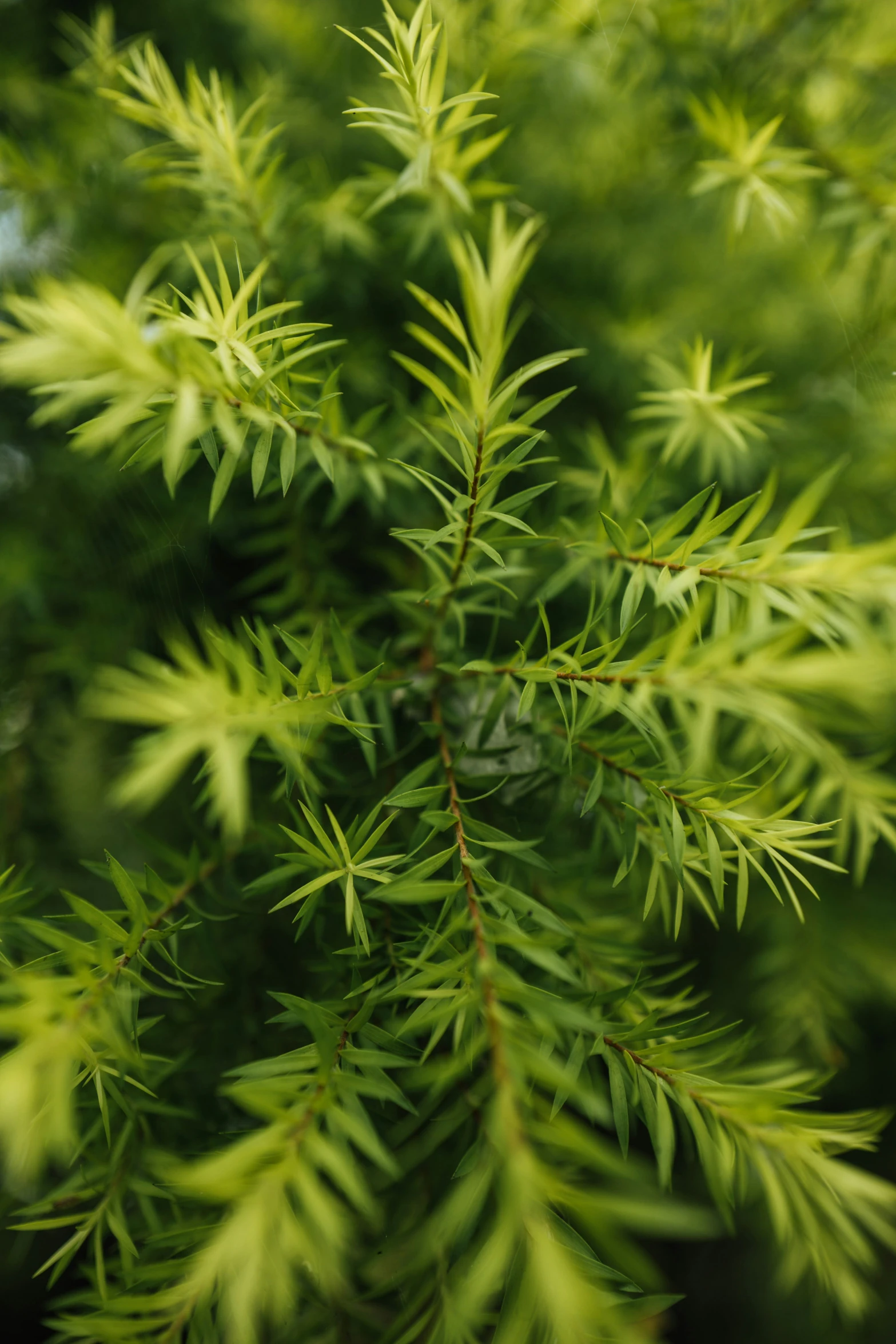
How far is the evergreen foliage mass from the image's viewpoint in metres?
0.22

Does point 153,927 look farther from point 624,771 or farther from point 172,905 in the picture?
point 624,771

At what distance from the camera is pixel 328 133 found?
0.52 meters

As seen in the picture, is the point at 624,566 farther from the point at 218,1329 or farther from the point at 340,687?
the point at 218,1329

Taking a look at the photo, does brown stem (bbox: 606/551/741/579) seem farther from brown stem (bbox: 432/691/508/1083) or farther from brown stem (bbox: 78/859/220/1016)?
brown stem (bbox: 78/859/220/1016)

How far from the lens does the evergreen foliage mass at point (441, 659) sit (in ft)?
0.72

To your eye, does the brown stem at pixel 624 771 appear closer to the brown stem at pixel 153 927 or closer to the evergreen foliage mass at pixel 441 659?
the evergreen foliage mass at pixel 441 659

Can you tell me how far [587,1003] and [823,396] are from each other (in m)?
0.44

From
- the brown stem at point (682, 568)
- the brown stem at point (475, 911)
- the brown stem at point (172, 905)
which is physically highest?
the brown stem at point (682, 568)

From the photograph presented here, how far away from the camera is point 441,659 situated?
1.14 ft

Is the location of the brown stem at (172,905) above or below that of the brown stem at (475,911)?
below

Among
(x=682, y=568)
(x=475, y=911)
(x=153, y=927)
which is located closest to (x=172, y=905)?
(x=153, y=927)

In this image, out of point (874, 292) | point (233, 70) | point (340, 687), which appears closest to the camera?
point (340, 687)

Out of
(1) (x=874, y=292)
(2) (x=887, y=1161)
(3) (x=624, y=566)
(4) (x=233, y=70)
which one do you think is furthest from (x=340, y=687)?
(2) (x=887, y=1161)

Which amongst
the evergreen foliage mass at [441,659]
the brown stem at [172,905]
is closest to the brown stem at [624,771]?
the evergreen foliage mass at [441,659]
